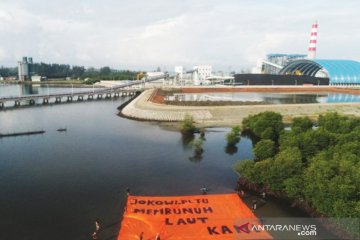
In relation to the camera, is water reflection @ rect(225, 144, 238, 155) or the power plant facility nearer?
water reflection @ rect(225, 144, 238, 155)

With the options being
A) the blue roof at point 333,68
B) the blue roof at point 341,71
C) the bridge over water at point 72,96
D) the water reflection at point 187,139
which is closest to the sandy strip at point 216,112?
the water reflection at point 187,139

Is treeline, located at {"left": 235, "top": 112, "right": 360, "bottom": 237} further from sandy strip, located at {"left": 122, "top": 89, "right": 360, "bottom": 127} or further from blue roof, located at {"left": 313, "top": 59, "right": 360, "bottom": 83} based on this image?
blue roof, located at {"left": 313, "top": 59, "right": 360, "bottom": 83}

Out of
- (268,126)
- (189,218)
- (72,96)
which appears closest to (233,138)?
(268,126)

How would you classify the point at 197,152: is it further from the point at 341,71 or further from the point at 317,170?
the point at 341,71

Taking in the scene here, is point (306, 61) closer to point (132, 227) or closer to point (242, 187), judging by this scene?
point (242, 187)

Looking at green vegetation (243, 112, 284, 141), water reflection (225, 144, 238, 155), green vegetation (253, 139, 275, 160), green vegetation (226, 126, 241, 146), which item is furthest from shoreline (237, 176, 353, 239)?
green vegetation (243, 112, 284, 141)

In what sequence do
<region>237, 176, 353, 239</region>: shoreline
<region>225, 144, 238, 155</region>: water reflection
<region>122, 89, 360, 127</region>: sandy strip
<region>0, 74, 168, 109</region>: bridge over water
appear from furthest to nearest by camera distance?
<region>0, 74, 168, 109</region>: bridge over water → <region>122, 89, 360, 127</region>: sandy strip → <region>225, 144, 238, 155</region>: water reflection → <region>237, 176, 353, 239</region>: shoreline

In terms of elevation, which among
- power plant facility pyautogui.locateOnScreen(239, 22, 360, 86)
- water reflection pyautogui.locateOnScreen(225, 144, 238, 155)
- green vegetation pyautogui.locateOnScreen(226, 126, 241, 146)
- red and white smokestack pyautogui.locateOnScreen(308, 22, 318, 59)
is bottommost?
water reflection pyautogui.locateOnScreen(225, 144, 238, 155)
